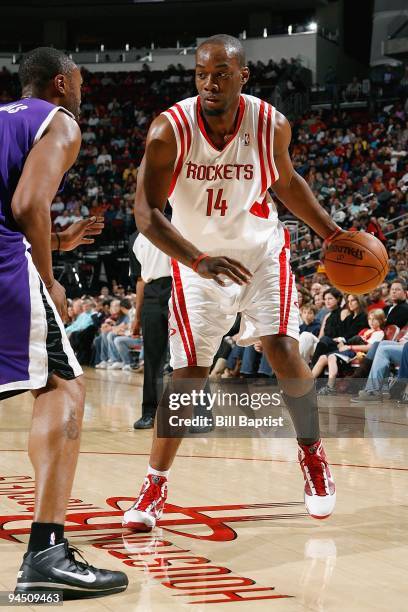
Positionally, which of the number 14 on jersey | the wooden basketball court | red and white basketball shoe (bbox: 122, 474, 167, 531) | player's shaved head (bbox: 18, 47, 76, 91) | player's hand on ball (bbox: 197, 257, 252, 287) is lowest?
the wooden basketball court

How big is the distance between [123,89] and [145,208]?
954 inches

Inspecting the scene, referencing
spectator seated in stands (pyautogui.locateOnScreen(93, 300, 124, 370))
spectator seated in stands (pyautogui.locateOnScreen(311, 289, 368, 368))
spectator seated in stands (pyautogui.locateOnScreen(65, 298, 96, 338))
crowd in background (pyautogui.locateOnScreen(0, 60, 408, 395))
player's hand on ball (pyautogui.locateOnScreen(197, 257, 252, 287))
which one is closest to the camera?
player's hand on ball (pyautogui.locateOnScreen(197, 257, 252, 287))

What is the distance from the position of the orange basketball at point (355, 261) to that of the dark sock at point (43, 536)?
1.97 m

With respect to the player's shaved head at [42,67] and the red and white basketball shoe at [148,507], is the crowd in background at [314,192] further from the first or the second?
the player's shaved head at [42,67]

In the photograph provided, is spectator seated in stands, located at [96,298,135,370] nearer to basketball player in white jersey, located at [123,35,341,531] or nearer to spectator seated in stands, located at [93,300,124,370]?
spectator seated in stands, located at [93,300,124,370]

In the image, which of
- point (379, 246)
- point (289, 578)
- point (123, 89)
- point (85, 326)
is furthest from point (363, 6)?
point (289, 578)

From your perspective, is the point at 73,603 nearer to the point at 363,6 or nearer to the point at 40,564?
the point at 40,564

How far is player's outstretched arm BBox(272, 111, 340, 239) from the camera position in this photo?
12.1ft

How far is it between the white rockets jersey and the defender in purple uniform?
90 cm

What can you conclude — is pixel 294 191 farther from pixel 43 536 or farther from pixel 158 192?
pixel 43 536

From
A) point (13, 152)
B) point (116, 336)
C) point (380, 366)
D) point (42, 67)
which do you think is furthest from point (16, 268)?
point (116, 336)

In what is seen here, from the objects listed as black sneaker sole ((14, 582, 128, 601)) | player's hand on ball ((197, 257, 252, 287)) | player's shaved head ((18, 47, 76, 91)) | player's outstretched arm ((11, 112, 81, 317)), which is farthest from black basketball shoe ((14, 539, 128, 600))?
player's shaved head ((18, 47, 76, 91))

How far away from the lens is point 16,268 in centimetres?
258

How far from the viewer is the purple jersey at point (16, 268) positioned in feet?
8.30
